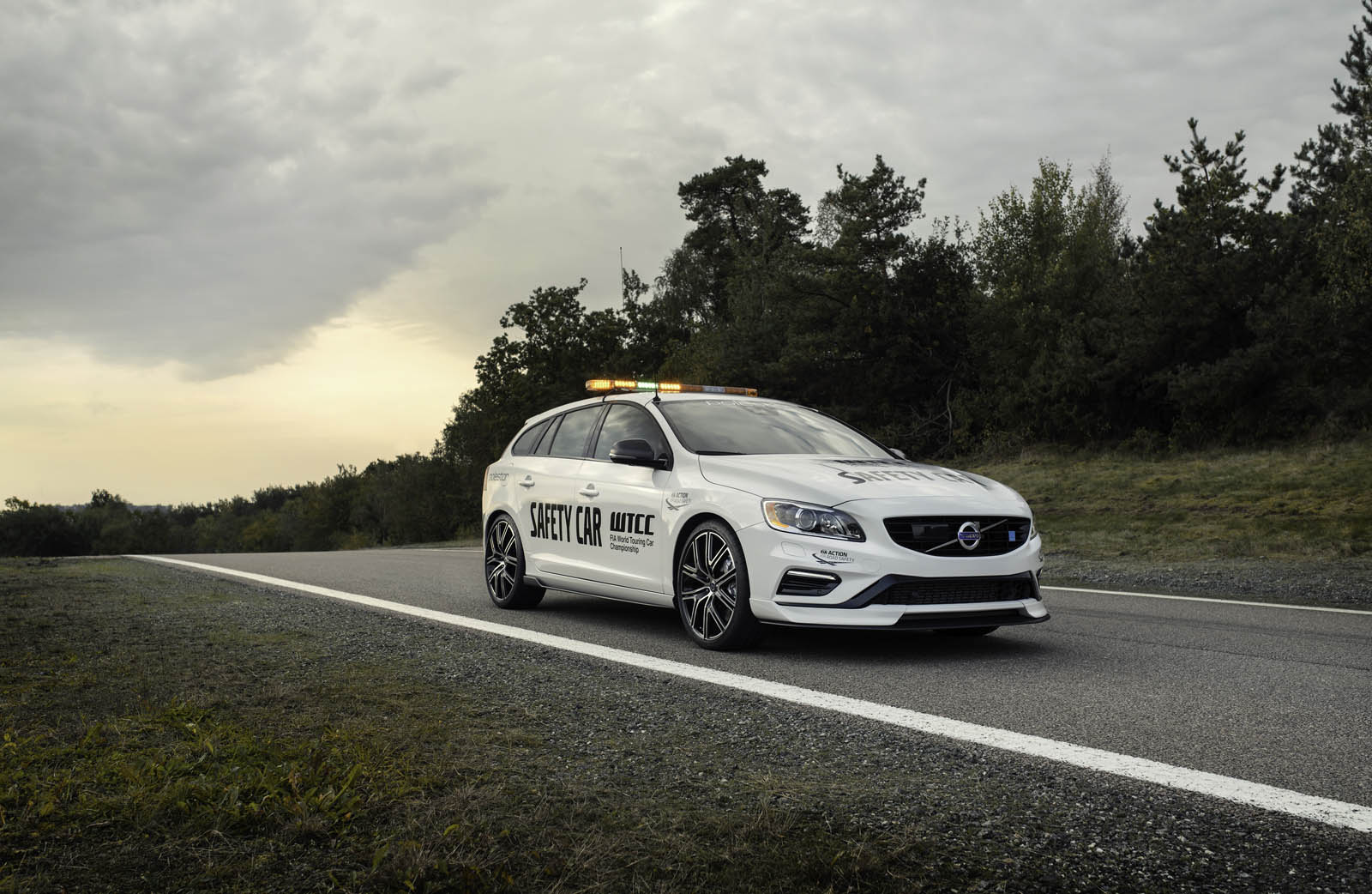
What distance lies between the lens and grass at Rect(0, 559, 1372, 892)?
8.95ft

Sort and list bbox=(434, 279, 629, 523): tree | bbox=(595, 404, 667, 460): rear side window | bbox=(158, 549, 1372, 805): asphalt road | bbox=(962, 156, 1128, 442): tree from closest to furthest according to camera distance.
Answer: bbox=(158, 549, 1372, 805): asphalt road < bbox=(595, 404, 667, 460): rear side window < bbox=(962, 156, 1128, 442): tree < bbox=(434, 279, 629, 523): tree

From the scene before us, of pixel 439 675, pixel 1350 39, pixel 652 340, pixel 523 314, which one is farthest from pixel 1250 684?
pixel 652 340

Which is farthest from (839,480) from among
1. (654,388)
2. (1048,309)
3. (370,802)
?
(1048,309)

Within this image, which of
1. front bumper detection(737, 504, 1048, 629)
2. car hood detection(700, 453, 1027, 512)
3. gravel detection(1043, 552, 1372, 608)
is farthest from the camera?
gravel detection(1043, 552, 1372, 608)

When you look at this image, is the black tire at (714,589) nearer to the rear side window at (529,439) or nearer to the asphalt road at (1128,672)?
the asphalt road at (1128,672)

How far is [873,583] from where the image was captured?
6.01 metres

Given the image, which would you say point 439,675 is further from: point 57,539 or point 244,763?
point 57,539

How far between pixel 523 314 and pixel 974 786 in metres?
51.9

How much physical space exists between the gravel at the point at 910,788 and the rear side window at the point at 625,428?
7.47 feet

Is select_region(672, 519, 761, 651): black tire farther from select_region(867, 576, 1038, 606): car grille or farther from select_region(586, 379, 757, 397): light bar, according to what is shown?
select_region(586, 379, 757, 397): light bar

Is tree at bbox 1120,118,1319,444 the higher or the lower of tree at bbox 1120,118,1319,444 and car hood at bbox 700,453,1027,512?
the higher

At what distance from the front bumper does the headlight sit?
5cm

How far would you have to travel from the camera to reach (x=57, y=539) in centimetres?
10000

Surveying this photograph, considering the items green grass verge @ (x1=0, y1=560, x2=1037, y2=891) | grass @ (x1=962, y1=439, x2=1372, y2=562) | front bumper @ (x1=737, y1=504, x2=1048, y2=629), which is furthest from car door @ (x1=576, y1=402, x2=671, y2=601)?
grass @ (x1=962, y1=439, x2=1372, y2=562)
